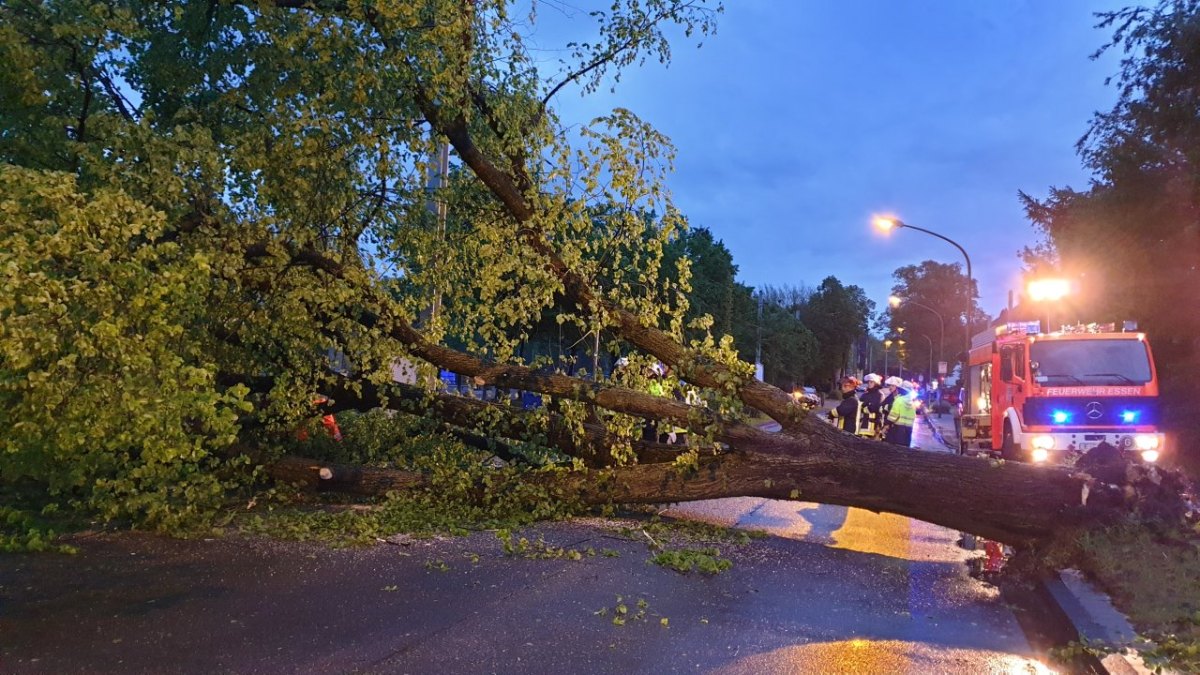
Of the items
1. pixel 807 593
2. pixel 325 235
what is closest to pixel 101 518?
pixel 325 235

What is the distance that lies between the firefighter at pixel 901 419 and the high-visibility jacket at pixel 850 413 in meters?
0.47

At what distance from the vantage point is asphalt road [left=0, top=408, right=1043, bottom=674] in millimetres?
4453

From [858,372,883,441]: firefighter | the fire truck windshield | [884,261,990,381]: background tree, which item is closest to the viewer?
[858,372,883,441]: firefighter

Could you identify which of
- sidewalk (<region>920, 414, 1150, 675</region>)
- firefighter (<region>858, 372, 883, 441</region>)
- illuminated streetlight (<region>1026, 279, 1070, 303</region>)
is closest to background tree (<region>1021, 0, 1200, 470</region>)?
illuminated streetlight (<region>1026, 279, 1070, 303</region>)

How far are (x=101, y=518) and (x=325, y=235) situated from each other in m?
3.15

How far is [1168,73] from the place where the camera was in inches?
674

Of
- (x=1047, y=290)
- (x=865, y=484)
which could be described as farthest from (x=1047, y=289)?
(x=865, y=484)

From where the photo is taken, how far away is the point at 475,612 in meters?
5.28

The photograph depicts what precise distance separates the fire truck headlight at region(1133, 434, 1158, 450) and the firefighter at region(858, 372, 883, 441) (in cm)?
387

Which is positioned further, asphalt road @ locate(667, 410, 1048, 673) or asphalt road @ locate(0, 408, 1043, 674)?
asphalt road @ locate(667, 410, 1048, 673)

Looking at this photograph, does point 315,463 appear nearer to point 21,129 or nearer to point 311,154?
point 311,154

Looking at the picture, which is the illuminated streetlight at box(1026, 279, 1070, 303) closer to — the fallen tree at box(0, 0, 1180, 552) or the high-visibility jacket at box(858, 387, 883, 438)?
the high-visibility jacket at box(858, 387, 883, 438)

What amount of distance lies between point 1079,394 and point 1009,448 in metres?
1.39

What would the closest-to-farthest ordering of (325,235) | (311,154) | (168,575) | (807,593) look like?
(168,575)
(807,593)
(311,154)
(325,235)
